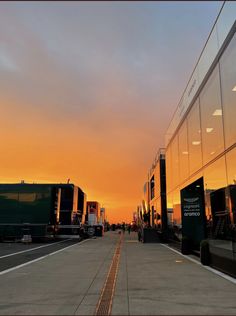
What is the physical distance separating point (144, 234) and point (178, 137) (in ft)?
32.7

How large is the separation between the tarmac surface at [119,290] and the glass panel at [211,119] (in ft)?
15.2

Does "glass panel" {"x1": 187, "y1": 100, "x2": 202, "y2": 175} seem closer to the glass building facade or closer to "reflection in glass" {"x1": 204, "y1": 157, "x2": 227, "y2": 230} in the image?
the glass building facade

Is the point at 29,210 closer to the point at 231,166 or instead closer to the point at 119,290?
the point at 231,166

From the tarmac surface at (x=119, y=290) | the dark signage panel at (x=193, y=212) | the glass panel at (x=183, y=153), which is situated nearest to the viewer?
the tarmac surface at (x=119, y=290)

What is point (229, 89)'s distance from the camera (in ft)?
39.6

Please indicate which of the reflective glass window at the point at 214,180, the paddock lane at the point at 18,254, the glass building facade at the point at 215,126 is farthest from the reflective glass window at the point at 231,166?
the paddock lane at the point at 18,254

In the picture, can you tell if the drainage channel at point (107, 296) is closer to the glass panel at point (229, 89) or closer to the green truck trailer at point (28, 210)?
the glass panel at point (229, 89)

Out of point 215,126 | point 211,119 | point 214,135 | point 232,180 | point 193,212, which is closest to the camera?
point 232,180

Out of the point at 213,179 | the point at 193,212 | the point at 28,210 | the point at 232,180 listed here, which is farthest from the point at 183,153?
the point at 28,210

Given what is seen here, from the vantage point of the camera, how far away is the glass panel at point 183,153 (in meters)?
20.5

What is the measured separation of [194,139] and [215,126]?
169 inches

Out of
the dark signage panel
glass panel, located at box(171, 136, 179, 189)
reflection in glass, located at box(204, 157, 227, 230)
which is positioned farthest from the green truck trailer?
reflection in glass, located at box(204, 157, 227, 230)

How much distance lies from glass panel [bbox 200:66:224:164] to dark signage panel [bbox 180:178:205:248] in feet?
12.0

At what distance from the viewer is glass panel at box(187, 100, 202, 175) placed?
57.1ft
